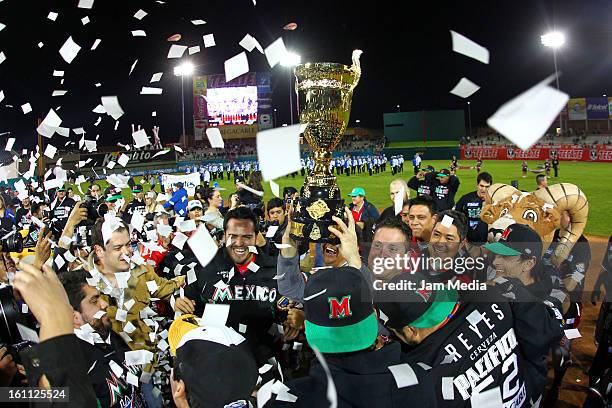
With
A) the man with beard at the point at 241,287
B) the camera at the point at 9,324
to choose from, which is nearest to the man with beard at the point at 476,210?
the man with beard at the point at 241,287

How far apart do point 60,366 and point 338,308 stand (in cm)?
98

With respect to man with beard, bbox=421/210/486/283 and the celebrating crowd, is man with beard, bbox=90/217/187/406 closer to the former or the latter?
the celebrating crowd

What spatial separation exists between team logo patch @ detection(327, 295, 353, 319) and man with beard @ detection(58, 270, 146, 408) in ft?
4.16

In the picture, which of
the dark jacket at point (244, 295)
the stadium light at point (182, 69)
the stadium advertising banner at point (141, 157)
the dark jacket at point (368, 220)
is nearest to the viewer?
the dark jacket at point (244, 295)

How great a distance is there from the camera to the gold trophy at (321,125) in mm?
3436

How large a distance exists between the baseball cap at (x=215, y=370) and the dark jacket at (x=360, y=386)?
170mm

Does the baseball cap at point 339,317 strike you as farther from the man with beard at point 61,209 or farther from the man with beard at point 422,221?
the man with beard at point 61,209

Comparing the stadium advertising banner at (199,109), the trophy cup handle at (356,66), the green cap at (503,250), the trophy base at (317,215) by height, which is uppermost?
the stadium advertising banner at (199,109)

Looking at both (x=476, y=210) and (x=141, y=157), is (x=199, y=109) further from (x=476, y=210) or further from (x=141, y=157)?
(x=476, y=210)

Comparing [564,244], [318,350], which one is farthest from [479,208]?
[318,350]

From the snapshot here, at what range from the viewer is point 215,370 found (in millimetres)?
1792

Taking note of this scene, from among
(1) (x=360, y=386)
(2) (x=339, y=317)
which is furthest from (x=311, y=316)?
(1) (x=360, y=386)

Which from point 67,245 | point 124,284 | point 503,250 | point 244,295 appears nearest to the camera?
point 503,250

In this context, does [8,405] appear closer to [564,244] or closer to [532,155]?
[564,244]
